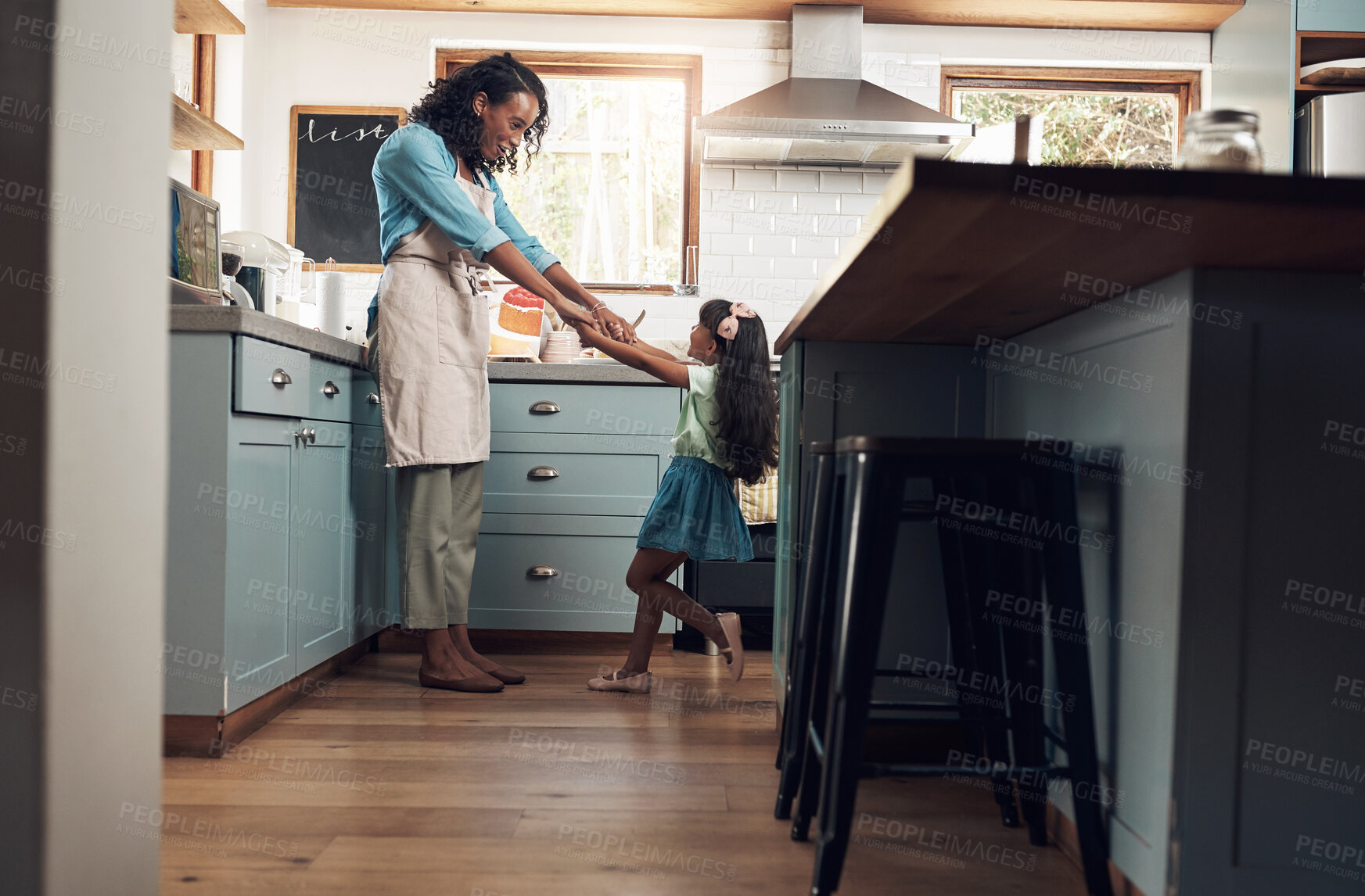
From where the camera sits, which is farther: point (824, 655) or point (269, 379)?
point (269, 379)

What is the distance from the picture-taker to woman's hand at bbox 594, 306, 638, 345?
2.35 m

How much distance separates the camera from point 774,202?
3652mm

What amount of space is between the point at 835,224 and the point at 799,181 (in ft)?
0.70

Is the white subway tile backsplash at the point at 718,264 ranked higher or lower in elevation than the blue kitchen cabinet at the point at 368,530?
higher

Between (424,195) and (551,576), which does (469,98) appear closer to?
(424,195)

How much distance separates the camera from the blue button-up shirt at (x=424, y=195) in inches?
85.0

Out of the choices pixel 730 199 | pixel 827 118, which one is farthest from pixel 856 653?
pixel 730 199

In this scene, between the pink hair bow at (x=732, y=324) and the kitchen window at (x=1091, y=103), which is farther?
the kitchen window at (x=1091, y=103)

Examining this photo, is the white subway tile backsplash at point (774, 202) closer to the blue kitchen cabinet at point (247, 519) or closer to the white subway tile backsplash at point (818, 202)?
the white subway tile backsplash at point (818, 202)

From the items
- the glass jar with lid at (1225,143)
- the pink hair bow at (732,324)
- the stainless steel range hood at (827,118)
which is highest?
the stainless steel range hood at (827,118)

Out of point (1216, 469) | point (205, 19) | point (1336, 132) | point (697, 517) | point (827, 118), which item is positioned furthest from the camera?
point (827, 118)

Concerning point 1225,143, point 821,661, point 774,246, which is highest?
point 774,246

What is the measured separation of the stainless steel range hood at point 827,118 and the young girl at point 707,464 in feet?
3.82

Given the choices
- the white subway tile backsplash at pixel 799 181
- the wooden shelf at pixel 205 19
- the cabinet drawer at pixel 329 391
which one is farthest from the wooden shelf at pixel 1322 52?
the wooden shelf at pixel 205 19
